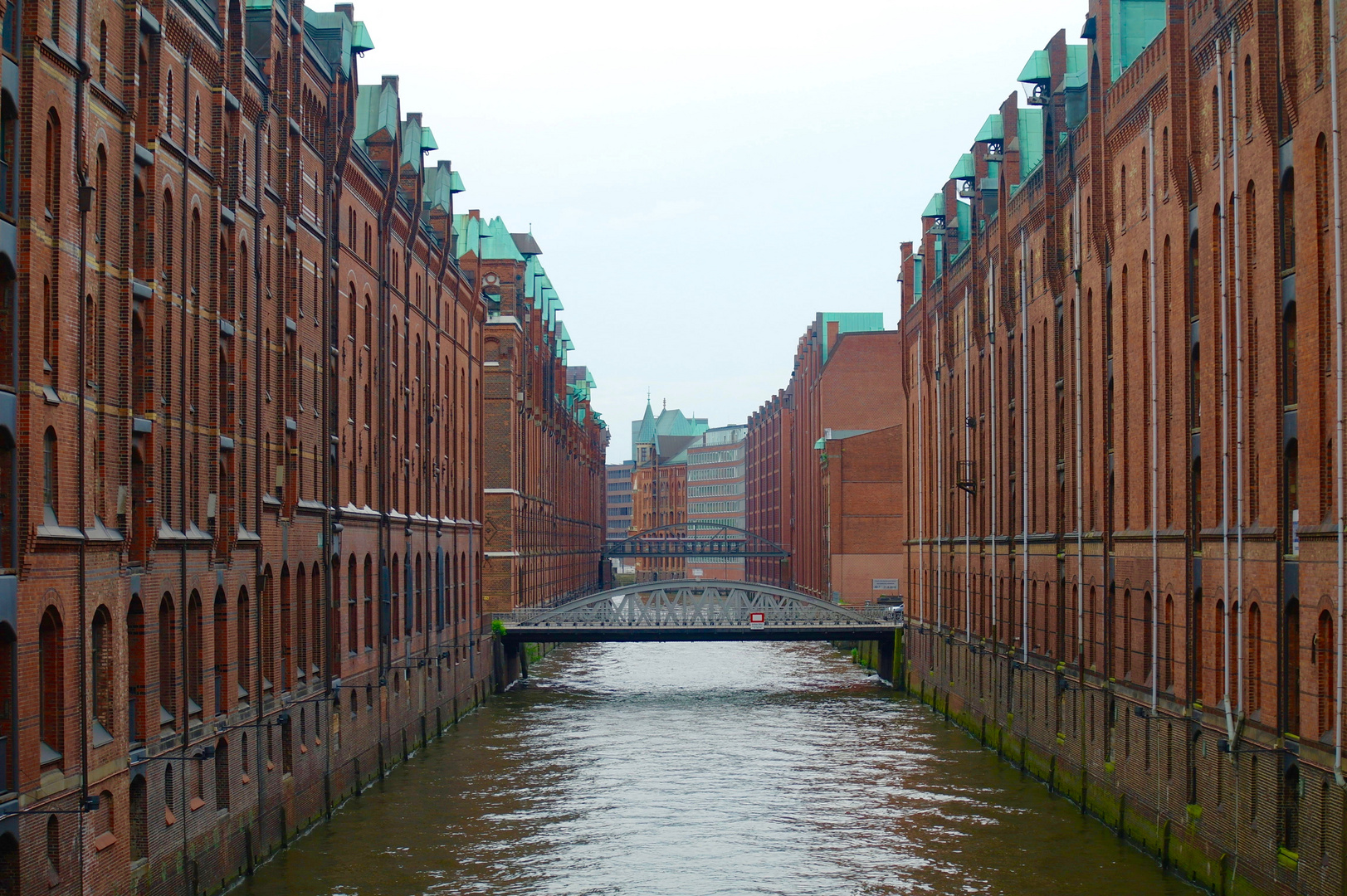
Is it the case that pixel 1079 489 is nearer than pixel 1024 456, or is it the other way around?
pixel 1079 489

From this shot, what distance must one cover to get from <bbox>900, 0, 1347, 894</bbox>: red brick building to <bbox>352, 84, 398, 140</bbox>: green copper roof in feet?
60.8

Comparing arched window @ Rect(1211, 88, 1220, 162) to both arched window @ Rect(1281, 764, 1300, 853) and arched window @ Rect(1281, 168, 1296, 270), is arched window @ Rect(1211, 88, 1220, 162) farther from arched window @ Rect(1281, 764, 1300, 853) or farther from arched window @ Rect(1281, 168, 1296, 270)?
arched window @ Rect(1281, 764, 1300, 853)

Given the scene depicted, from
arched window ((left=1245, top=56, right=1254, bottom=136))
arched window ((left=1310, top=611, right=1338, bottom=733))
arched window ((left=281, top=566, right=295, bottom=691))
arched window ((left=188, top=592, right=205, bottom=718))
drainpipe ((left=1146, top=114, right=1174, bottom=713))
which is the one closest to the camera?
arched window ((left=1310, top=611, right=1338, bottom=733))

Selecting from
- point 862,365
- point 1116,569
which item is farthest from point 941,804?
point 862,365

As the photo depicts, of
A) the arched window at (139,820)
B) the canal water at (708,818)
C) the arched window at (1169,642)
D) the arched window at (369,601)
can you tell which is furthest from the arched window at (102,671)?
the arched window at (369,601)

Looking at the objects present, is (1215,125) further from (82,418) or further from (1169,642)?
(82,418)

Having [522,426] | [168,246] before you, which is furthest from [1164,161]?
[522,426]

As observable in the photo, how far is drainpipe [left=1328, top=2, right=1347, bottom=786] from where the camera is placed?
20.6 meters

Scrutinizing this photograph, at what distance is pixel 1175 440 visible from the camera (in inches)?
1150

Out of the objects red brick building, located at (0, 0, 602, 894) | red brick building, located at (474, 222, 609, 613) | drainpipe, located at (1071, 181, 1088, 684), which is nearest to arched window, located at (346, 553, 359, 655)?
red brick building, located at (0, 0, 602, 894)

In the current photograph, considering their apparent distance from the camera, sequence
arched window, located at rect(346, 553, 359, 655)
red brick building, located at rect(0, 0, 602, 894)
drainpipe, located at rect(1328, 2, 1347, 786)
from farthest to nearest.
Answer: arched window, located at rect(346, 553, 359, 655) < drainpipe, located at rect(1328, 2, 1347, 786) < red brick building, located at rect(0, 0, 602, 894)

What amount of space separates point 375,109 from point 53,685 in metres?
31.9

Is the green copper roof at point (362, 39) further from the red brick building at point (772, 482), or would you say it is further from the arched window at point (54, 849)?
the red brick building at point (772, 482)

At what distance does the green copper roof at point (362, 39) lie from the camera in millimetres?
42603
